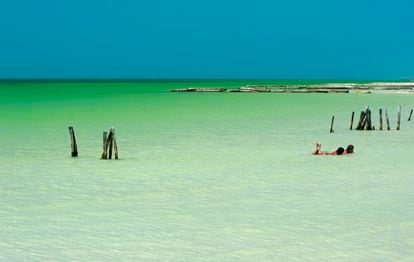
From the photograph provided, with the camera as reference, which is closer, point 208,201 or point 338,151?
point 208,201

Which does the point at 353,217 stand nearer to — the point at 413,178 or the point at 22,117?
the point at 413,178

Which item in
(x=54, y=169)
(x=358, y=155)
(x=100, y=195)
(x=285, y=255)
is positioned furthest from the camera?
(x=358, y=155)

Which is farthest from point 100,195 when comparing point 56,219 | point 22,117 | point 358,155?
point 22,117

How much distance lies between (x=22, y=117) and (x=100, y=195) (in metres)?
21.4

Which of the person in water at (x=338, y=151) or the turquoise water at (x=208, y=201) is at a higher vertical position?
the person in water at (x=338, y=151)

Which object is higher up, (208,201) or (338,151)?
(338,151)

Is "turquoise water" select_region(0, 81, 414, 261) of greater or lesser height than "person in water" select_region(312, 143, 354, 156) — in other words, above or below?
below

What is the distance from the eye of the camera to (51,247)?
294 inches

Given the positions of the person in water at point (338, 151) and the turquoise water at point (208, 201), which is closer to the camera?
the turquoise water at point (208, 201)

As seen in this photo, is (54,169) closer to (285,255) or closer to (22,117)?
(285,255)

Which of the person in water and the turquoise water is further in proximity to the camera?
the person in water

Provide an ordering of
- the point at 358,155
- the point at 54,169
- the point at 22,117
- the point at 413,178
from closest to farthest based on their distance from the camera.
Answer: the point at 413,178
the point at 54,169
the point at 358,155
the point at 22,117

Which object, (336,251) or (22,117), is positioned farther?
(22,117)

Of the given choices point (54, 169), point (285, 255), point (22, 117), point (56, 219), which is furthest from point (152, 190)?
point (22, 117)
